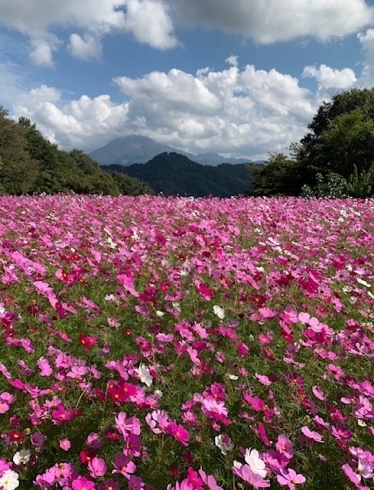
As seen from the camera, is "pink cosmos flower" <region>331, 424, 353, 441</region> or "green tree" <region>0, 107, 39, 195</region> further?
"green tree" <region>0, 107, 39, 195</region>

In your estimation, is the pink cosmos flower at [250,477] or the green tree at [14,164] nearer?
the pink cosmos flower at [250,477]

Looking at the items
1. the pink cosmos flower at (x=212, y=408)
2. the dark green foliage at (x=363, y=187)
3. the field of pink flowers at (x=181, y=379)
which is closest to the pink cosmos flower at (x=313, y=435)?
the field of pink flowers at (x=181, y=379)

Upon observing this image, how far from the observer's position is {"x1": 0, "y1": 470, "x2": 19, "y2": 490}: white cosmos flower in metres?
1.77

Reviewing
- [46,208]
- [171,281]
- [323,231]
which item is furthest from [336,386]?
[46,208]

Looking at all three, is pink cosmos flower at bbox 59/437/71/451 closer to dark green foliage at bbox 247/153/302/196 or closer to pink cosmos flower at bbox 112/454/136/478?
pink cosmos flower at bbox 112/454/136/478

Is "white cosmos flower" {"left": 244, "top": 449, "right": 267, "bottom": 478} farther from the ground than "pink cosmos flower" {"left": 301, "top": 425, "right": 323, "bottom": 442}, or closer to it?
farther from the ground

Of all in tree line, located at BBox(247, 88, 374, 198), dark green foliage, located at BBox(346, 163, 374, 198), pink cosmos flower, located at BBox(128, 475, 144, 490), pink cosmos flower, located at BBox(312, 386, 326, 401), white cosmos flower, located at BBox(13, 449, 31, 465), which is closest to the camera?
pink cosmos flower, located at BBox(128, 475, 144, 490)

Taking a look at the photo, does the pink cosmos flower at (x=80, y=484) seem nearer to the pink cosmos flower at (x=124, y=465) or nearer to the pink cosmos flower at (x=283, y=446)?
the pink cosmos flower at (x=124, y=465)

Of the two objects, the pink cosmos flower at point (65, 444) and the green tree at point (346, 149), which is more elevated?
the green tree at point (346, 149)

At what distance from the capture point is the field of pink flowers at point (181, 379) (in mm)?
2121

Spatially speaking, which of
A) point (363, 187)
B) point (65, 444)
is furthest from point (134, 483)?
point (363, 187)

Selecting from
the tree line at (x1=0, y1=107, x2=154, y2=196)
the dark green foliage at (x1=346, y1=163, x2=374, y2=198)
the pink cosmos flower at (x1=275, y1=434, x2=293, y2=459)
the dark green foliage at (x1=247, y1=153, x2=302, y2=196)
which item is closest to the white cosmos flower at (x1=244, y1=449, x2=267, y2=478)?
the pink cosmos flower at (x1=275, y1=434, x2=293, y2=459)

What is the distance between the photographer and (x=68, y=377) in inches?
103

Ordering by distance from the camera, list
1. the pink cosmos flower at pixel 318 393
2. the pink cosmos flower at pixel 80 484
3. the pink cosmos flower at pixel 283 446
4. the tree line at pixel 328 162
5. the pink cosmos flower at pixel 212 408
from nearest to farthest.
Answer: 1. the pink cosmos flower at pixel 80 484
2. the pink cosmos flower at pixel 283 446
3. the pink cosmos flower at pixel 212 408
4. the pink cosmos flower at pixel 318 393
5. the tree line at pixel 328 162
